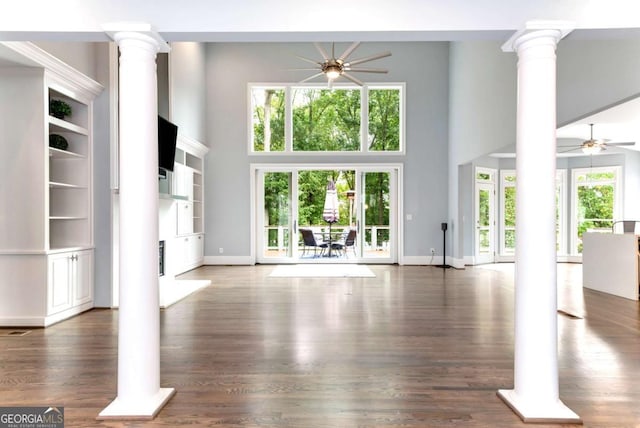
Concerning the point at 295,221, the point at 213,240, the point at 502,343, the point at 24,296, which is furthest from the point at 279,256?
the point at 502,343

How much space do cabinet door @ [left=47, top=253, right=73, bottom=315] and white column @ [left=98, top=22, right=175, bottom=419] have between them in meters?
2.54

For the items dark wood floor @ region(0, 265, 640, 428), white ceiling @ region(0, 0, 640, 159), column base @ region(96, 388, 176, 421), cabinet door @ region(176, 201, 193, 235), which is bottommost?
dark wood floor @ region(0, 265, 640, 428)

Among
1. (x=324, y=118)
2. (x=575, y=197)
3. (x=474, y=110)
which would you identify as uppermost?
(x=324, y=118)

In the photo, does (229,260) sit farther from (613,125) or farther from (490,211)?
(613,125)

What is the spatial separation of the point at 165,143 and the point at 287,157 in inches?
158

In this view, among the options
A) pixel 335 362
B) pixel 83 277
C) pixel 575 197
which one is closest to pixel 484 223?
pixel 575 197

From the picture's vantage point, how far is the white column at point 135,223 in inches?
93.6

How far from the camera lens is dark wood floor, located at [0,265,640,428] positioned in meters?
2.41

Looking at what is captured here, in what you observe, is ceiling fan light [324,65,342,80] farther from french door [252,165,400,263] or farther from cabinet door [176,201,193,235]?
cabinet door [176,201,193,235]

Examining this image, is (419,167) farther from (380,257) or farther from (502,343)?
(502,343)

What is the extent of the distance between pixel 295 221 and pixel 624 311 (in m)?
6.66

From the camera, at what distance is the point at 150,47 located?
2436 mm

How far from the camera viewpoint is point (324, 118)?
998cm

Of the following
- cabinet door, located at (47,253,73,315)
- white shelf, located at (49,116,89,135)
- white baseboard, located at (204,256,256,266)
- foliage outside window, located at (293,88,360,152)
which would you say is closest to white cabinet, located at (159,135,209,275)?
white baseboard, located at (204,256,256,266)
